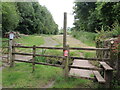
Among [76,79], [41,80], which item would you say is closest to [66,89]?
[76,79]

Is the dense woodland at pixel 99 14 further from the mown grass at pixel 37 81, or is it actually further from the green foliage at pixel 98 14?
the mown grass at pixel 37 81

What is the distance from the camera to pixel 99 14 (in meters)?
11.0

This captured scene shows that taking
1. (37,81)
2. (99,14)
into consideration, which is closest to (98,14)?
(99,14)

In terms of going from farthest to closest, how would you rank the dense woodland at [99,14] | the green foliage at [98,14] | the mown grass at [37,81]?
the green foliage at [98,14] < the dense woodland at [99,14] < the mown grass at [37,81]

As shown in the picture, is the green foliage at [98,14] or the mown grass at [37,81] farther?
the green foliage at [98,14]

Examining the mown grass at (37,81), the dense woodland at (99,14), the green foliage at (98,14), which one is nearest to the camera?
the mown grass at (37,81)

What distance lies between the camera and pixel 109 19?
10.6 m

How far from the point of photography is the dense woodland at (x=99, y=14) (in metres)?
9.20

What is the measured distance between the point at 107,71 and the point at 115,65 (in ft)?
1.89

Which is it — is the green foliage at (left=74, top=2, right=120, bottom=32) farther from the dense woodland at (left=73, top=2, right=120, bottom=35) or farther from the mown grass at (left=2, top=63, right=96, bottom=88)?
the mown grass at (left=2, top=63, right=96, bottom=88)

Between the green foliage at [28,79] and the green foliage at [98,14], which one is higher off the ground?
the green foliage at [98,14]

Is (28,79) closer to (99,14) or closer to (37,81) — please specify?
(37,81)

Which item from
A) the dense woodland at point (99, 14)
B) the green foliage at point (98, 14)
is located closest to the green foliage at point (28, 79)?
the dense woodland at point (99, 14)

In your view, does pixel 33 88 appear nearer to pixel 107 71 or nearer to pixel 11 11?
pixel 107 71
